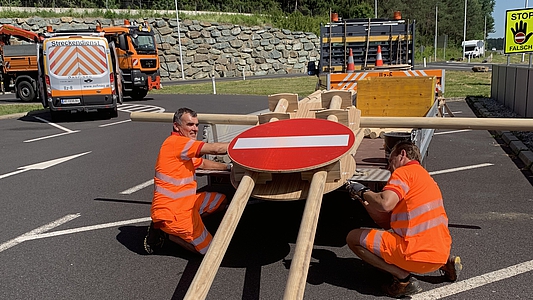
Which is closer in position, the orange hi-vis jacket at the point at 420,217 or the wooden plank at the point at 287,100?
the orange hi-vis jacket at the point at 420,217

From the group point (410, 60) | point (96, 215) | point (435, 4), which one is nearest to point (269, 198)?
point (96, 215)

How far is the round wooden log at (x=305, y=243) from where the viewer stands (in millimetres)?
3199

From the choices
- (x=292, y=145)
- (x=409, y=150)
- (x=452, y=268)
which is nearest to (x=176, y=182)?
(x=292, y=145)

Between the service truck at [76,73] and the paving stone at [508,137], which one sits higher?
the service truck at [76,73]

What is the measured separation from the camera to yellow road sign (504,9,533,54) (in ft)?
52.1

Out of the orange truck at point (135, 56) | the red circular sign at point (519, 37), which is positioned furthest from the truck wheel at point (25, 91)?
the red circular sign at point (519, 37)

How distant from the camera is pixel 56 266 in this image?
469 centimetres

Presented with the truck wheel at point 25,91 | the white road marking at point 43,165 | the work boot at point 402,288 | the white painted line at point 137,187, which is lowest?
the white road marking at point 43,165

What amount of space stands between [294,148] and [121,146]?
7.57m

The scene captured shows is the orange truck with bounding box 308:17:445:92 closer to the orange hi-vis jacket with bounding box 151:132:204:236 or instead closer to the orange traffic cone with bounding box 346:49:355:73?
the orange traffic cone with bounding box 346:49:355:73

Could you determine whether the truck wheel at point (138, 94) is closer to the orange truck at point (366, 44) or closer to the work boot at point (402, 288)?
the orange truck at point (366, 44)

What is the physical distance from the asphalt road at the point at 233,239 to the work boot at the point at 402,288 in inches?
2.9

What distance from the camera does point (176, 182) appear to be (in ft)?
15.7

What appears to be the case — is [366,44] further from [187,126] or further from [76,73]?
[187,126]
